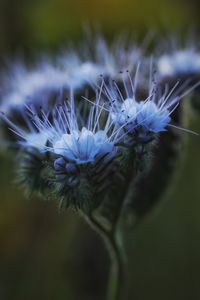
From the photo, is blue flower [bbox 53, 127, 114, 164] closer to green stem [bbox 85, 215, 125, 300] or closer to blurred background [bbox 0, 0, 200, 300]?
green stem [bbox 85, 215, 125, 300]

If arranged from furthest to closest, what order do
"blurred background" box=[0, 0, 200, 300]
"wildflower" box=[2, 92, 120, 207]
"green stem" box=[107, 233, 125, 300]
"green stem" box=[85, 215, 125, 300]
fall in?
"blurred background" box=[0, 0, 200, 300], "green stem" box=[107, 233, 125, 300], "green stem" box=[85, 215, 125, 300], "wildflower" box=[2, 92, 120, 207]

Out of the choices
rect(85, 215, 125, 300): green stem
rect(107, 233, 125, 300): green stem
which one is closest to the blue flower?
rect(85, 215, 125, 300): green stem

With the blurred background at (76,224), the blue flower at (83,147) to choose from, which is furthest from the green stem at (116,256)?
the blurred background at (76,224)

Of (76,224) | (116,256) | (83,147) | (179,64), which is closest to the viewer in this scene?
(83,147)

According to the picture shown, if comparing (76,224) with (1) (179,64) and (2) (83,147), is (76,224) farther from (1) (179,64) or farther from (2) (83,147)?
(2) (83,147)

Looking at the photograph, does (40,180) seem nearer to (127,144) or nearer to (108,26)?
(127,144)

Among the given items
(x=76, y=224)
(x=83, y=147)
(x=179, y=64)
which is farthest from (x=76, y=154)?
(x=76, y=224)

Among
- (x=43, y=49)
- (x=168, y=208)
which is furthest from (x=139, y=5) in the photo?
(x=168, y=208)

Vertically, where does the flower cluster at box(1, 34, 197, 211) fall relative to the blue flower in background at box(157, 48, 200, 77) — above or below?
below
